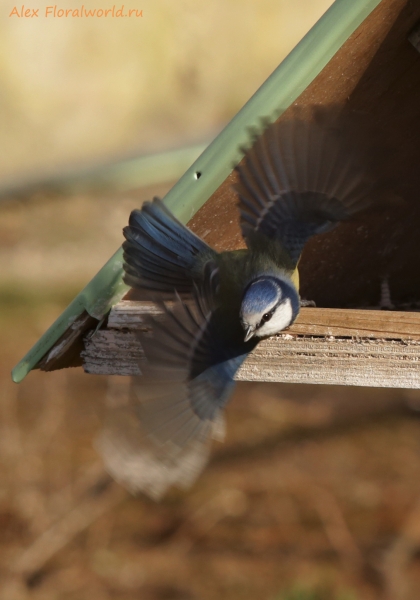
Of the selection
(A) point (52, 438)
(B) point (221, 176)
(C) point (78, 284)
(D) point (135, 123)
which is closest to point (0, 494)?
(A) point (52, 438)

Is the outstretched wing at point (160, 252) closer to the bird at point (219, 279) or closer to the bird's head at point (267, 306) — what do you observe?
the bird at point (219, 279)

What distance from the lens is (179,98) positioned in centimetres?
609

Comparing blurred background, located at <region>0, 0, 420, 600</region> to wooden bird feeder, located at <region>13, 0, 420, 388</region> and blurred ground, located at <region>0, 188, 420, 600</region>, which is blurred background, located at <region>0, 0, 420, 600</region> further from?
wooden bird feeder, located at <region>13, 0, 420, 388</region>

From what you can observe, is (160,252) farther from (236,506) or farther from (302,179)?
(236,506)

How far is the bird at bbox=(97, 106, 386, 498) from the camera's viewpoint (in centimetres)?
176

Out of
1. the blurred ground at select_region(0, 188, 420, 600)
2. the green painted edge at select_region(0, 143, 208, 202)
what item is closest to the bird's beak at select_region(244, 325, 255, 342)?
the blurred ground at select_region(0, 188, 420, 600)

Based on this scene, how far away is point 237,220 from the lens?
210 cm

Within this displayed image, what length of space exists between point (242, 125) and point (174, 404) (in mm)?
674

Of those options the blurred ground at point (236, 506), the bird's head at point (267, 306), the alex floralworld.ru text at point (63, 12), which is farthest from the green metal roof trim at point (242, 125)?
the alex floralworld.ru text at point (63, 12)

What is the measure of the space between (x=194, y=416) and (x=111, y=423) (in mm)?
219

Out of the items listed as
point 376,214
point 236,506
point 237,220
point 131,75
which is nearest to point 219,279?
point 237,220

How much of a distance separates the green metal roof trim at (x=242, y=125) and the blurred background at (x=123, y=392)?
2295 millimetres

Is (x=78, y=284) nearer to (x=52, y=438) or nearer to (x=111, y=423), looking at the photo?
(x=52, y=438)

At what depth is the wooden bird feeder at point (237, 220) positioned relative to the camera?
1.77m
